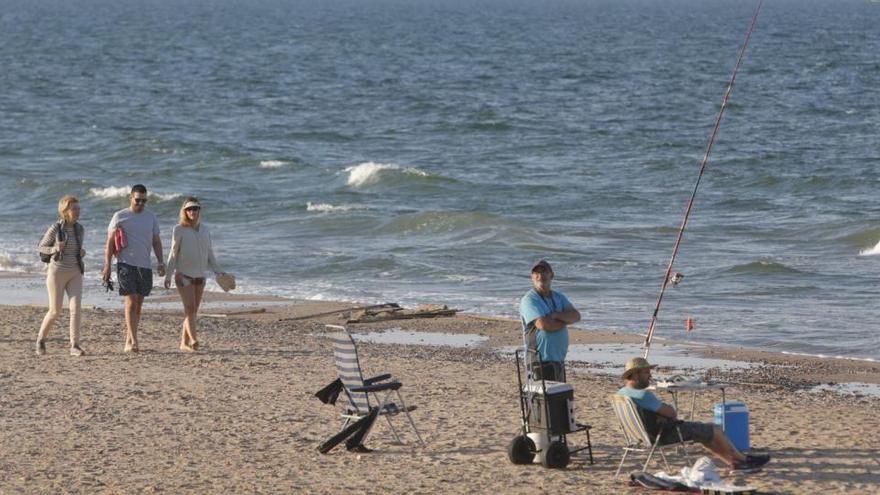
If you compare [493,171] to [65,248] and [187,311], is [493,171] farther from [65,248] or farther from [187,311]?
[65,248]

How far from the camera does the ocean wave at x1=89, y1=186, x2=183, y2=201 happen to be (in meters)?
28.3

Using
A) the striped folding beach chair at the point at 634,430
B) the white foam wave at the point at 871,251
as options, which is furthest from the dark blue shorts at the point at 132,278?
the white foam wave at the point at 871,251

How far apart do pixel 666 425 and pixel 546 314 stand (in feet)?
3.24

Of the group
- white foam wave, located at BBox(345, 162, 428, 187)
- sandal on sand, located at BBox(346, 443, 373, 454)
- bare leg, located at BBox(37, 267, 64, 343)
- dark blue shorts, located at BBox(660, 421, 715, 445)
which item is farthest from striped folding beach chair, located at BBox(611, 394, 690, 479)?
white foam wave, located at BBox(345, 162, 428, 187)

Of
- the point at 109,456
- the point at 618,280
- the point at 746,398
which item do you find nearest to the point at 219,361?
the point at 109,456

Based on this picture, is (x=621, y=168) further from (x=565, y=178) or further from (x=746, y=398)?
(x=746, y=398)

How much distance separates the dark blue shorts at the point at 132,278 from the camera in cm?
1259

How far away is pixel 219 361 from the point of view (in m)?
12.6

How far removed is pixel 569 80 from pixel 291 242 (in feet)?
117

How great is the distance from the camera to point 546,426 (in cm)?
916

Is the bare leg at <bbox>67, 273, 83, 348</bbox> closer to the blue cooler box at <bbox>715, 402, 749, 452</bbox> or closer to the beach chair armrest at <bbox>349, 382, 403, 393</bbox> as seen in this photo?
the beach chair armrest at <bbox>349, 382, 403, 393</bbox>

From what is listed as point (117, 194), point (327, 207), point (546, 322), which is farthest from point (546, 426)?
point (117, 194)

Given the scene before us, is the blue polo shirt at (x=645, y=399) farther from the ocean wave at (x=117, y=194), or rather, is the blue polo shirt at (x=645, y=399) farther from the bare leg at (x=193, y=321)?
the ocean wave at (x=117, y=194)

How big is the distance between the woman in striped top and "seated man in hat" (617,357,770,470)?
508cm
